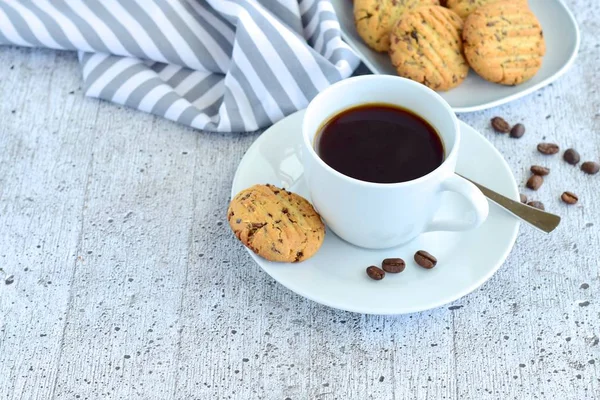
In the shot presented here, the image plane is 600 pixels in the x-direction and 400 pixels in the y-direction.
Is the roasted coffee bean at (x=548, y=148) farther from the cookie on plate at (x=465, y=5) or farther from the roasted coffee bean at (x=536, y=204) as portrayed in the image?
the cookie on plate at (x=465, y=5)

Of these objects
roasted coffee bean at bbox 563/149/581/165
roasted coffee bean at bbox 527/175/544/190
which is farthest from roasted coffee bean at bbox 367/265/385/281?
roasted coffee bean at bbox 563/149/581/165

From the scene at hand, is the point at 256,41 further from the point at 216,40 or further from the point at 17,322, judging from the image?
the point at 17,322

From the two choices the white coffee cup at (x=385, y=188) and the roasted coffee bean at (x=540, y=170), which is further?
the roasted coffee bean at (x=540, y=170)

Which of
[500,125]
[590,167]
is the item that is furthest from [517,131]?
[590,167]

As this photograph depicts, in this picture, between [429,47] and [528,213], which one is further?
[429,47]

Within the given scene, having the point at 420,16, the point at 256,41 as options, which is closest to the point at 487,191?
the point at 420,16

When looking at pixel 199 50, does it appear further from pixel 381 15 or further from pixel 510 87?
pixel 510 87

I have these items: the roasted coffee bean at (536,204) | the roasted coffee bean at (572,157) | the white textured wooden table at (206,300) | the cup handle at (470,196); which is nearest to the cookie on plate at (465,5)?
the white textured wooden table at (206,300)

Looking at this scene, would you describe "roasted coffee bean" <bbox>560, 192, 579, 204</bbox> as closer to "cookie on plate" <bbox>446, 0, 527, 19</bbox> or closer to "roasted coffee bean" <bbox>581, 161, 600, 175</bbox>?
"roasted coffee bean" <bbox>581, 161, 600, 175</bbox>
